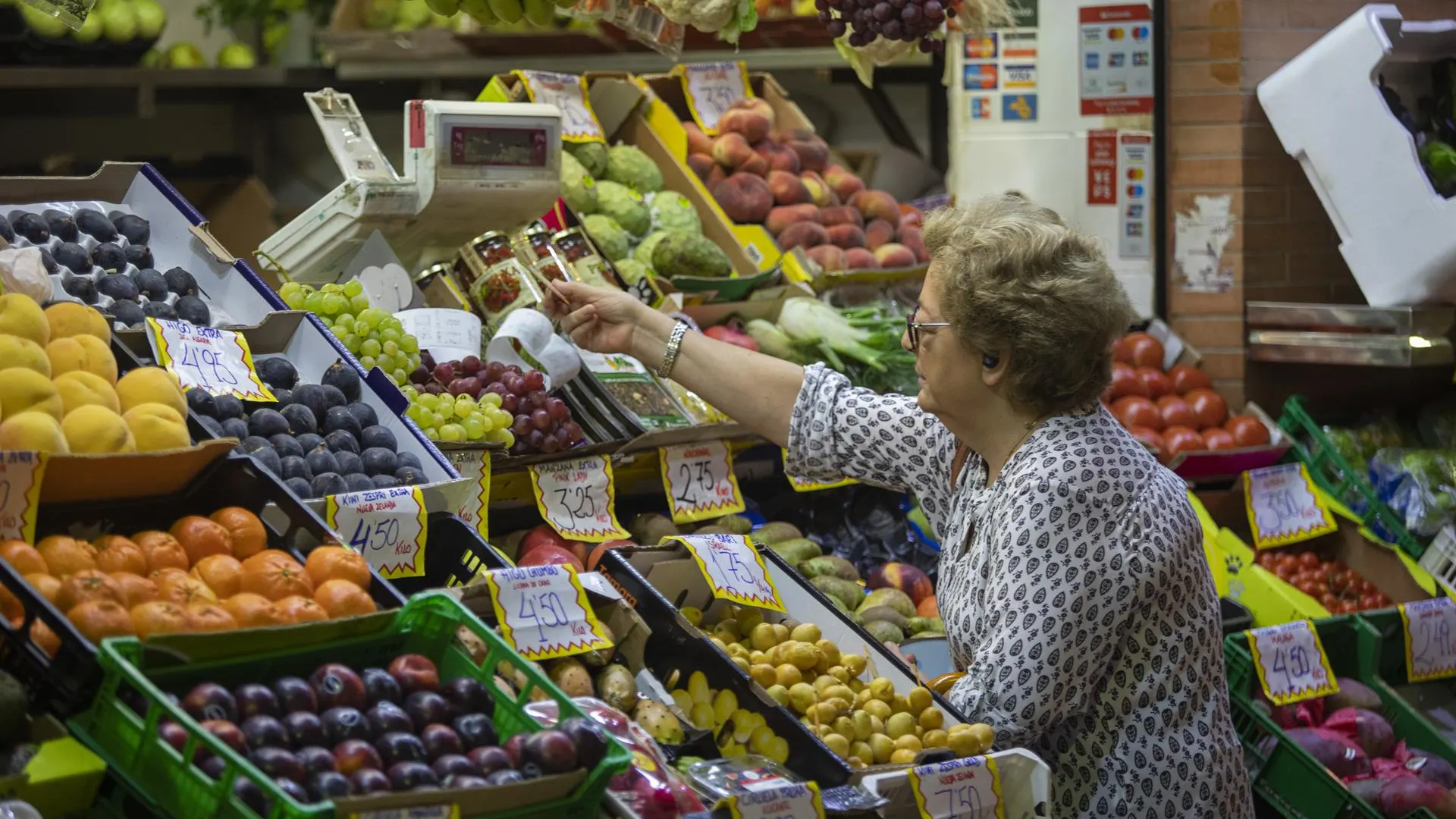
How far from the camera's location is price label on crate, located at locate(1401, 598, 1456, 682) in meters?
3.76

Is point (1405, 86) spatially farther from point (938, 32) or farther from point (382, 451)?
point (382, 451)

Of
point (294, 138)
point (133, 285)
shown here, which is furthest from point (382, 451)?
point (294, 138)

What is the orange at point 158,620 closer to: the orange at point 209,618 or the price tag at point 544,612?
the orange at point 209,618

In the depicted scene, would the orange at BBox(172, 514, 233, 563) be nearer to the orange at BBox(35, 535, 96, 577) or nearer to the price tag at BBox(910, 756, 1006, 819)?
the orange at BBox(35, 535, 96, 577)

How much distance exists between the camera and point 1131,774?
233 cm

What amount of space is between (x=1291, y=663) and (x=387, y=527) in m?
2.18

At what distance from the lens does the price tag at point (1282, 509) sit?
417 centimetres

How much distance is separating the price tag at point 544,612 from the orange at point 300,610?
0.38 m

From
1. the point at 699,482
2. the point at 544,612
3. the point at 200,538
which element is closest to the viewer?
the point at 200,538

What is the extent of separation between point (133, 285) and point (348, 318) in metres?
0.41

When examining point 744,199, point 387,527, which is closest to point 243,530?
point 387,527

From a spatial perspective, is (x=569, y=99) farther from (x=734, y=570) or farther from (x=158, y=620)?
(x=158, y=620)

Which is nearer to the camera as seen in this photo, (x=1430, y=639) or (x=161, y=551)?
(x=161, y=551)

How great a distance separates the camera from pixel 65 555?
167cm
